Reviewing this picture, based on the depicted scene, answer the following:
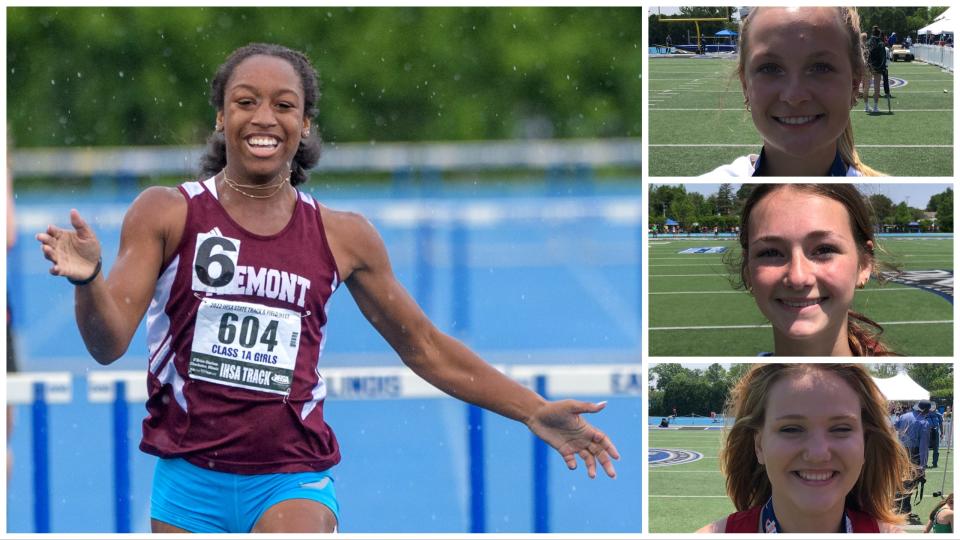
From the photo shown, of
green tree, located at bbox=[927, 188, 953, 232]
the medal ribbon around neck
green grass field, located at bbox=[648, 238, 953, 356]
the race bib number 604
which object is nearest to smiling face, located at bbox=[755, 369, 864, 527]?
the medal ribbon around neck

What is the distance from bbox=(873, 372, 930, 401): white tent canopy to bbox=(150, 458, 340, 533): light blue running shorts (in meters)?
1.89

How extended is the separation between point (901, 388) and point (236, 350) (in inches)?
85.8

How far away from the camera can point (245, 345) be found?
134 inches

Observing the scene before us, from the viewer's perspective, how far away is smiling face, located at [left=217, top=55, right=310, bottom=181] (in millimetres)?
3543

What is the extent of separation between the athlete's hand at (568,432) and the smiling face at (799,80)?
1091mm

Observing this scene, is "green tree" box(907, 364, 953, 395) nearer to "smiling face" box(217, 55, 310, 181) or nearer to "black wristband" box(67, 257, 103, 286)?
"smiling face" box(217, 55, 310, 181)

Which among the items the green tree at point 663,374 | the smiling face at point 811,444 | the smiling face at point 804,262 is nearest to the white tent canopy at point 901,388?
the smiling face at point 811,444

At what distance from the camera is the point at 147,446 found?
134 inches

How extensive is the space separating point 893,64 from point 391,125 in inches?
425

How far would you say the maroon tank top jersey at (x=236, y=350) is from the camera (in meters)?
3.37

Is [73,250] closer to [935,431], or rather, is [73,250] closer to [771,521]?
[771,521]

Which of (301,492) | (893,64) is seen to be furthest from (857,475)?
(301,492)

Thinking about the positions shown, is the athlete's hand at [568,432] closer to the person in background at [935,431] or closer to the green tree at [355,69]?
the person in background at [935,431]

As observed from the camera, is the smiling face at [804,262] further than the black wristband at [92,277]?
Yes
